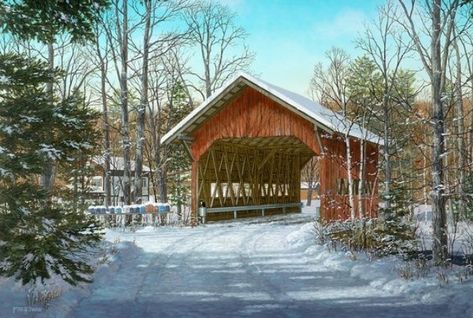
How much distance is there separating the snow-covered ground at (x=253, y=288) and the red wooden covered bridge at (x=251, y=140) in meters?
5.51

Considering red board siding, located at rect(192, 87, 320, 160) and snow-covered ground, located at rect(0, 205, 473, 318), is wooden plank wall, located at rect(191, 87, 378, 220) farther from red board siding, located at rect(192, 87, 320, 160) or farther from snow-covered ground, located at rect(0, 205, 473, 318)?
snow-covered ground, located at rect(0, 205, 473, 318)

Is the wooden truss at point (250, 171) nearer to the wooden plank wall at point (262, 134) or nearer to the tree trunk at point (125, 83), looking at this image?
the wooden plank wall at point (262, 134)

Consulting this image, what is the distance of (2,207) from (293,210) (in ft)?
90.1

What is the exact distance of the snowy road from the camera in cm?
730

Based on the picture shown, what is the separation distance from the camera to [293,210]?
33750mm

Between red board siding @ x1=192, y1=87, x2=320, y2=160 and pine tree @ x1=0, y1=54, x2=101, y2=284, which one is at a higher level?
red board siding @ x1=192, y1=87, x2=320, y2=160

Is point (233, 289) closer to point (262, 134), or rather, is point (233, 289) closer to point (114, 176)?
point (262, 134)

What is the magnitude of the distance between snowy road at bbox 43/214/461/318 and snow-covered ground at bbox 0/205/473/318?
1cm

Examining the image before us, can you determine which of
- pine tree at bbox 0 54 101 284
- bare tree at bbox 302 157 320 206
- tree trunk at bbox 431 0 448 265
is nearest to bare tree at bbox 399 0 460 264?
tree trunk at bbox 431 0 448 265

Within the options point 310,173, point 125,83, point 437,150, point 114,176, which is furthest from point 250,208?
point 114,176

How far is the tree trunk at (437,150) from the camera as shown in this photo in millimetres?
10039

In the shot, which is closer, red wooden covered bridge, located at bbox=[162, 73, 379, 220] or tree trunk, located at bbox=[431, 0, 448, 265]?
tree trunk, located at bbox=[431, 0, 448, 265]

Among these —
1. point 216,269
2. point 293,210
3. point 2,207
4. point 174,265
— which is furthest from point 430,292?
point 293,210

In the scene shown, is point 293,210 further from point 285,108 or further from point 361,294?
point 361,294
